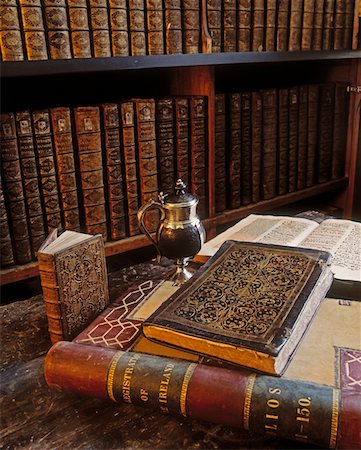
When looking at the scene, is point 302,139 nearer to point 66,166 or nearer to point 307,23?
point 307,23

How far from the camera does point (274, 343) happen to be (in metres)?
0.60

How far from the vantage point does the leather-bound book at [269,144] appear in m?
1.29

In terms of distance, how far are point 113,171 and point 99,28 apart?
29 cm

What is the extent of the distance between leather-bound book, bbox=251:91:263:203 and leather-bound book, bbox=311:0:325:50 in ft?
0.65

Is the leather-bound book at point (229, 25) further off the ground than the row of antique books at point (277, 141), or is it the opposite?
the leather-bound book at point (229, 25)

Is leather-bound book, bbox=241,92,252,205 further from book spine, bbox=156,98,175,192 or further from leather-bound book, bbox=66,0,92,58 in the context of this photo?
leather-bound book, bbox=66,0,92,58

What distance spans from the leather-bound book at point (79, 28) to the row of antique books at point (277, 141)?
0.38m

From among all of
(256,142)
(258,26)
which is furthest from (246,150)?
(258,26)

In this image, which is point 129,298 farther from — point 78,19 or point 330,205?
point 330,205

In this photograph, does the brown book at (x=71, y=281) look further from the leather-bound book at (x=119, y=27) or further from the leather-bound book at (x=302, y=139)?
the leather-bound book at (x=302, y=139)

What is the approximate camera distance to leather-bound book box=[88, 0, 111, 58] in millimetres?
925

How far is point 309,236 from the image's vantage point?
1.03 m

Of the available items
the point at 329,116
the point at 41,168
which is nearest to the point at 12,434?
the point at 41,168

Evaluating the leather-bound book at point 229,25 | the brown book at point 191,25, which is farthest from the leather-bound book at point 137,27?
the leather-bound book at point 229,25
